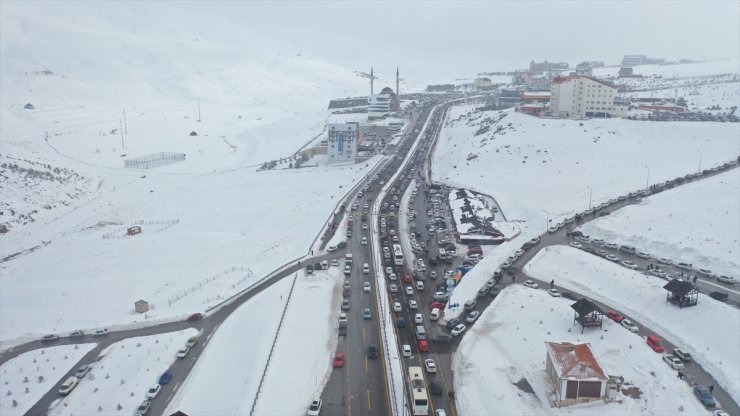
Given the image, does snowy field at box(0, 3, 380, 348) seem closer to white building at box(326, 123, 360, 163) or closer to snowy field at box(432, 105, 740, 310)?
white building at box(326, 123, 360, 163)

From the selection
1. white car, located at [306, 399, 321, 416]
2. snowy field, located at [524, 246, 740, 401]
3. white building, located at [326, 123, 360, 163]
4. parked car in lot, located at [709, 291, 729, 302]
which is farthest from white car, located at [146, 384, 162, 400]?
white building, located at [326, 123, 360, 163]

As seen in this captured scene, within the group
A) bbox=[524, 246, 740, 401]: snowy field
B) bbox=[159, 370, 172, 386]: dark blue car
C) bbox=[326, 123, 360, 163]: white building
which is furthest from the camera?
bbox=[326, 123, 360, 163]: white building

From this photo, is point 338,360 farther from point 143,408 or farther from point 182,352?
point 143,408

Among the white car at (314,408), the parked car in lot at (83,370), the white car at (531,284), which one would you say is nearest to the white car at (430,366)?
the white car at (314,408)

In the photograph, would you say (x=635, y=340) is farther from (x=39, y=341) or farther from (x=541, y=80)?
(x=541, y=80)

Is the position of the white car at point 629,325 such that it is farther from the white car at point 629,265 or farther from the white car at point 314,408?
the white car at point 314,408

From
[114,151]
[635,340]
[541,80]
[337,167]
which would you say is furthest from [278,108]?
[635,340]
